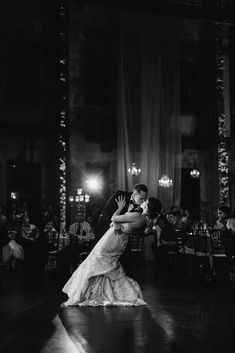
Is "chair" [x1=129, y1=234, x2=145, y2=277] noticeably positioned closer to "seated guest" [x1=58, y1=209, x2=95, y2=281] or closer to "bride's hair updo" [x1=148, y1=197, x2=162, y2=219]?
"seated guest" [x1=58, y1=209, x2=95, y2=281]

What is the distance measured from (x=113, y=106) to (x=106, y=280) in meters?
10.9

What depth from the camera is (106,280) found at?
7133 mm

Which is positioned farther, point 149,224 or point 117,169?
point 117,169

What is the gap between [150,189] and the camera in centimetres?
1627

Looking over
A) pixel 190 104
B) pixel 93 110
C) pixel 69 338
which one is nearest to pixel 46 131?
pixel 93 110

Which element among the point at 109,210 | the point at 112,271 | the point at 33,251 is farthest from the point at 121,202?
the point at 33,251

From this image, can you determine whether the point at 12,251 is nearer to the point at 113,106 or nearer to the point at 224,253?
the point at 224,253

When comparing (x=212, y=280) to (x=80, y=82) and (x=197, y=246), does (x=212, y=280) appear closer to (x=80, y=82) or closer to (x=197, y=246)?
(x=197, y=246)

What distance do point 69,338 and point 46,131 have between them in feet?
39.1

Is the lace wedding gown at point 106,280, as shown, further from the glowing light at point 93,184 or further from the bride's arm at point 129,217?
the glowing light at point 93,184

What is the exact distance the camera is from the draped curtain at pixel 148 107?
54.1ft

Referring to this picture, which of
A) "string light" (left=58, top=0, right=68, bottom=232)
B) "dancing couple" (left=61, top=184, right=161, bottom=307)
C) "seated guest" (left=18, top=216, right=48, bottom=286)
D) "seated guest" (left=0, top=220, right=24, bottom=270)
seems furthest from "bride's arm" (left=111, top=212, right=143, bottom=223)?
"string light" (left=58, top=0, right=68, bottom=232)

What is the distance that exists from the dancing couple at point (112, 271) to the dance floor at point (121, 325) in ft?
0.78

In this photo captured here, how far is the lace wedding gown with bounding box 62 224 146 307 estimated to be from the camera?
23.1ft
